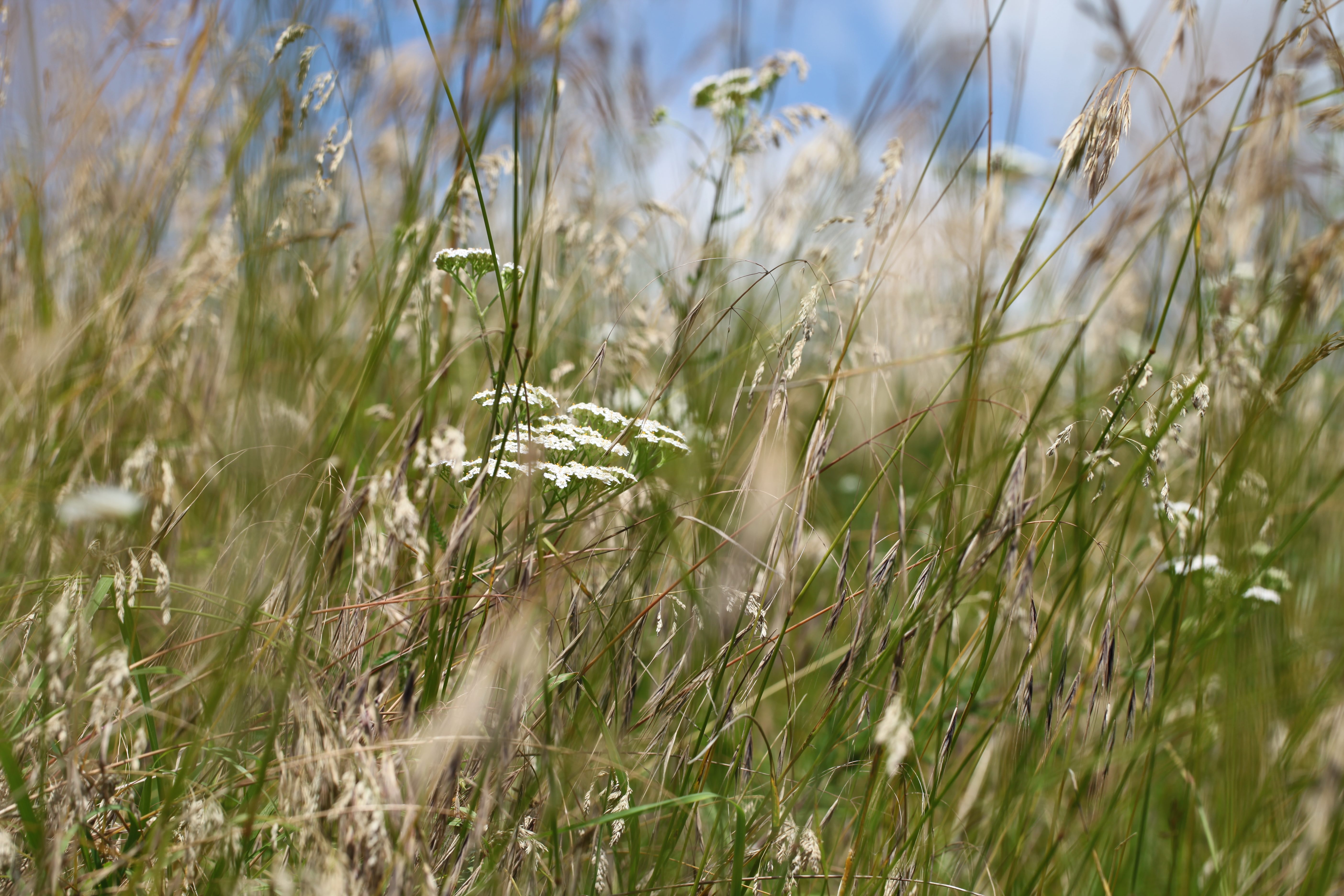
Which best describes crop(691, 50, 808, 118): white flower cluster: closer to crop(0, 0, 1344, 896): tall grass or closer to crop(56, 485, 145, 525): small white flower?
crop(0, 0, 1344, 896): tall grass

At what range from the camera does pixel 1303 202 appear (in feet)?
5.90

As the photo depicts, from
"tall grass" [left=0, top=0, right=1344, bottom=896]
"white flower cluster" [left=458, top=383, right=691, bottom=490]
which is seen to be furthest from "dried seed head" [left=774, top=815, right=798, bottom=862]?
"white flower cluster" [left=458, top=383, right=691, bottom=490]

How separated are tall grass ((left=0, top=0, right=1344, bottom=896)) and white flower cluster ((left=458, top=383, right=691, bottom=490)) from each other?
19 mm

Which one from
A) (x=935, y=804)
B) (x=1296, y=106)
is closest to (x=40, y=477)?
(x=935, y=804)

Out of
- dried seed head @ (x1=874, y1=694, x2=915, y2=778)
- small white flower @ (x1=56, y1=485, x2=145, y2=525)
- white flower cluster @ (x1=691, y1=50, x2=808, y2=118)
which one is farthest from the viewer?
white flower cluster @ (x1=691, y1=50, x2=808, y2=118)

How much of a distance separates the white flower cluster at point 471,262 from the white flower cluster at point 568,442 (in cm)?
19

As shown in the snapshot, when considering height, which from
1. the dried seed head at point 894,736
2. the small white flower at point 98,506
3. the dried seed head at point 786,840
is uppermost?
the dried seed head at point 894,736

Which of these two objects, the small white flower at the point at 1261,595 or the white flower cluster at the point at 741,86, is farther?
the white flower cluster at the point at 741,86

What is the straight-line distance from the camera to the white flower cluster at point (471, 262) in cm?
136

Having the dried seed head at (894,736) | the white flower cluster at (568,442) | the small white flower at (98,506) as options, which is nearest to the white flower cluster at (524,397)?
the white flower cluster at (568,442)

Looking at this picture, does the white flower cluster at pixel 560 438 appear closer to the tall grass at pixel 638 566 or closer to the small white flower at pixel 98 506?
the tall grass at pixel 638 566

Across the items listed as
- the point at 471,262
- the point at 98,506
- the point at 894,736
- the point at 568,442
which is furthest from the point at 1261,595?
the point at 98,506

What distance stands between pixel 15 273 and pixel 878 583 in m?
2.57

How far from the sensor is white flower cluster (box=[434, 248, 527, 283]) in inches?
53.6
